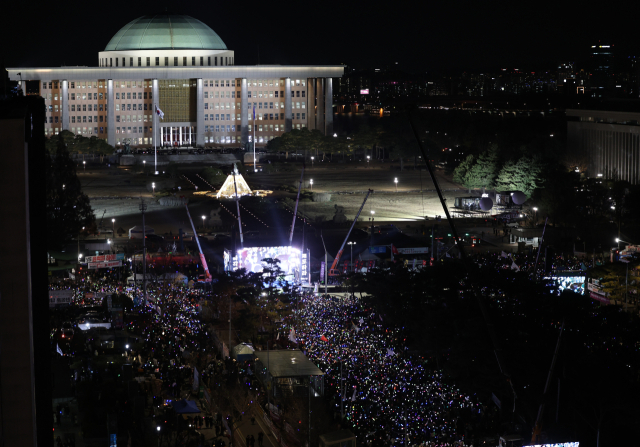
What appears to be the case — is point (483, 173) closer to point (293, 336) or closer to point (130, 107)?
point (293, 336)

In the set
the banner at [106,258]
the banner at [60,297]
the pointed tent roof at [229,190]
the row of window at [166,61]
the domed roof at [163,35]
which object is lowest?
the banner at [60,297]

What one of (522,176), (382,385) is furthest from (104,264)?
(522,176)

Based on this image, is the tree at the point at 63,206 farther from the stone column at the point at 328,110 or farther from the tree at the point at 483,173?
the stone column at the point at 328,110

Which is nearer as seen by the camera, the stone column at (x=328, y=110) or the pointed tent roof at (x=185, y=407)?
the pointed tent roof at (x=185, y=407)

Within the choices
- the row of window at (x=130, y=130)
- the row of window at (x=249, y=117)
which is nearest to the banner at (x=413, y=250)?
the row of window at (x=249, y=117)

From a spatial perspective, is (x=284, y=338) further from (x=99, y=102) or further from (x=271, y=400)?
(x=99, y=102)

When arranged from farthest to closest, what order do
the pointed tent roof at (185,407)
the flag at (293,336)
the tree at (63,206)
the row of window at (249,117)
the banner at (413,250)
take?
the row of window at (249,117) < the tree at (63,206) < the banner at (413,250) < the flag at (293,336) < the pointed tent roof at (185,407)

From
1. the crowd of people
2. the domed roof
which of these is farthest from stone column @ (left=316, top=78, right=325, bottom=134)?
the crowd of people
